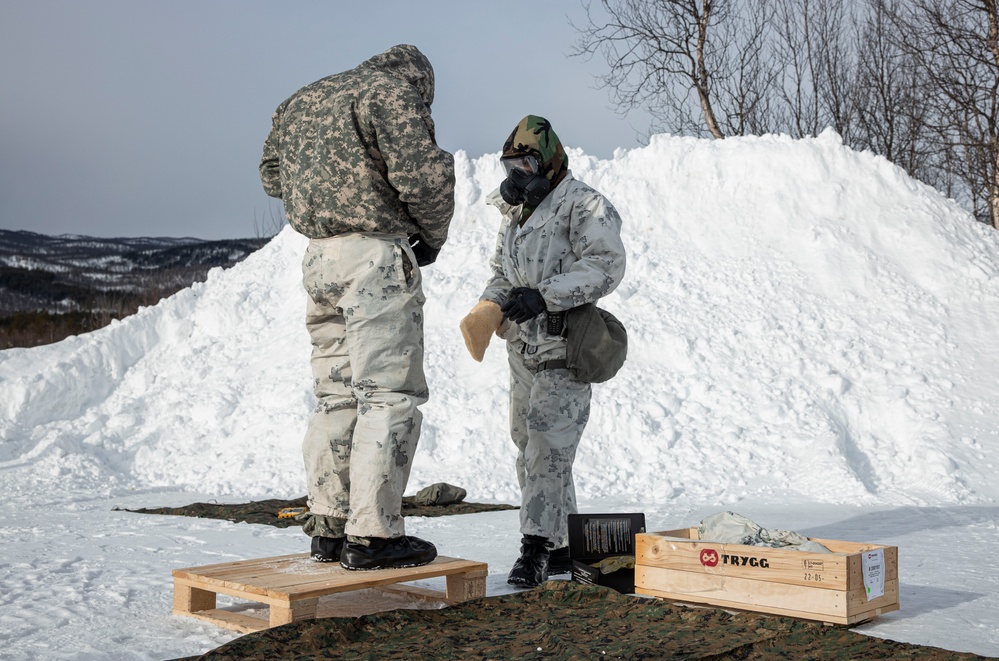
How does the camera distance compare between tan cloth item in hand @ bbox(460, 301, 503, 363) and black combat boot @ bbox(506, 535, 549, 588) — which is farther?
black combat boot @ bbox(506, 535, 549, 588)

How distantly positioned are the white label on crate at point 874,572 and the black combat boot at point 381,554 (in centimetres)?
172

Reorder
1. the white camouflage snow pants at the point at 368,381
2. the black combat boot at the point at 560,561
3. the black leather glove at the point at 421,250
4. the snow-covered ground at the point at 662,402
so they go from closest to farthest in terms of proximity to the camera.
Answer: the white camouflage snow pants at the point at 368,381, the black leather glove at the point at 421,250, the black combat boot at the point at 560,561, the snow-covered ground at the point at 662,402

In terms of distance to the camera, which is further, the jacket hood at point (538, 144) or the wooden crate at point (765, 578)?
the jacket hood at point (538, 144)

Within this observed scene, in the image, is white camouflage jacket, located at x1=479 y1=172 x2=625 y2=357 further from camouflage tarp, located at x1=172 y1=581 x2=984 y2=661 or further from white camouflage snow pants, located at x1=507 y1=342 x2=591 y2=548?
camouflage tarp, located at x1=172 y1=581 x2=984 y2=661

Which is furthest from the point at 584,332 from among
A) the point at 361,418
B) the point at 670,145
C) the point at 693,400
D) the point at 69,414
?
the point at 670,145

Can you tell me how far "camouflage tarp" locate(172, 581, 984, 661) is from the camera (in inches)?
121

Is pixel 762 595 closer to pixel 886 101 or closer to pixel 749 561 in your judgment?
pixel 749 561

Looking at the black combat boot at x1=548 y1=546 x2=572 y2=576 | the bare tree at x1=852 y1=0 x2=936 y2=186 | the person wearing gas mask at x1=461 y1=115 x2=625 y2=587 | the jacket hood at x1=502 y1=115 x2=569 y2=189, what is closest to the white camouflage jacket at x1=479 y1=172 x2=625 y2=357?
the person wearing gas mask at x1=461 y1=115 x2=625 y2=587

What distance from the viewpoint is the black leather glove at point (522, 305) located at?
4.09 m

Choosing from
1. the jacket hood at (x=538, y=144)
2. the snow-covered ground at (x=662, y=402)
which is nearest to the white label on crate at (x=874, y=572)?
the snow-covered ground at (x=662, y=402)

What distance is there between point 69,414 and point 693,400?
739 cm

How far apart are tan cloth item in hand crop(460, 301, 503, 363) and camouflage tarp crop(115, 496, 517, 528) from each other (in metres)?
3.36

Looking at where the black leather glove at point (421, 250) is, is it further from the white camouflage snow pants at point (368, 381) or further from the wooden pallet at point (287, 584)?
the wooden pallet at point (287, 584)

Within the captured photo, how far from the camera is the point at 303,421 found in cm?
1006
